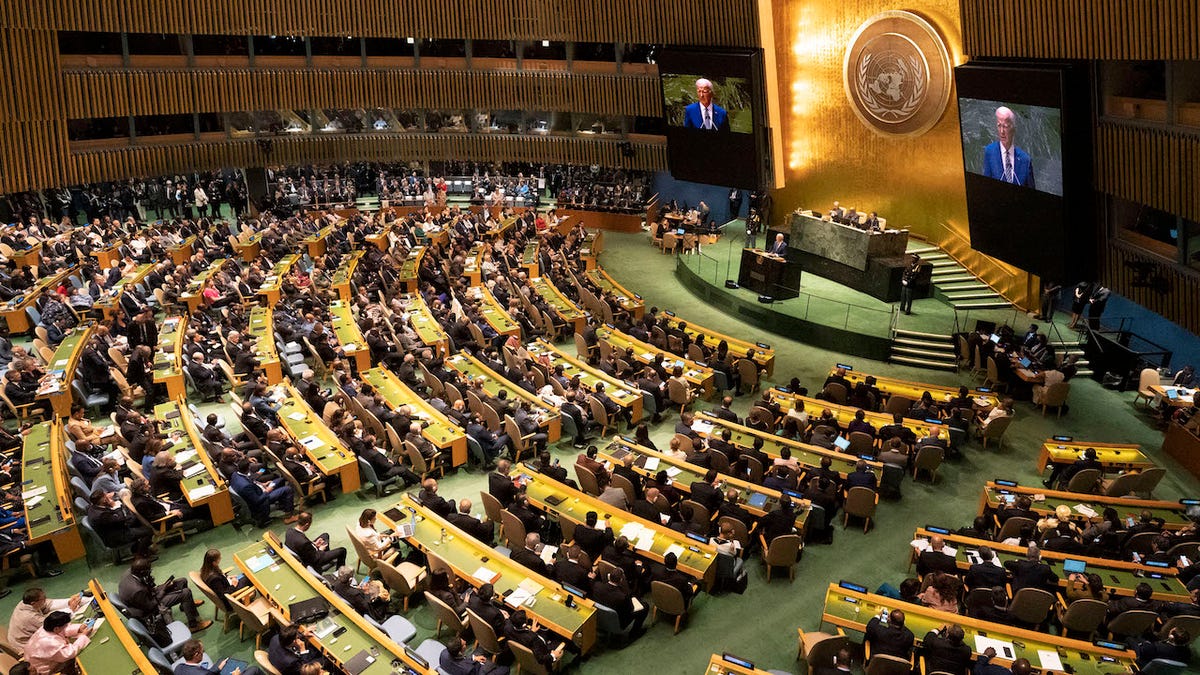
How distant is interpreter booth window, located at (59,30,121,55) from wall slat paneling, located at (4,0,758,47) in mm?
1605

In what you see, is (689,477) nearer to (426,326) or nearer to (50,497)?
(426,326)

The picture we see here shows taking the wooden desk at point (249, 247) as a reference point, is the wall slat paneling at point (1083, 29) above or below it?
above

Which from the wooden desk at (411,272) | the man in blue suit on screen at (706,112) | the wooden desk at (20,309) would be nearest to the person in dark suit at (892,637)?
the wooden desk at (411,272)

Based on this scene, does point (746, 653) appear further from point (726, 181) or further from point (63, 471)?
point (726, 181)

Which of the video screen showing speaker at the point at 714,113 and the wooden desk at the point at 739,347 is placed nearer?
the wooden desk at the point at 739,347

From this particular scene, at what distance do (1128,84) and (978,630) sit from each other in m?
10.8

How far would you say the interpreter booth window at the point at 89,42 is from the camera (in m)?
25.0

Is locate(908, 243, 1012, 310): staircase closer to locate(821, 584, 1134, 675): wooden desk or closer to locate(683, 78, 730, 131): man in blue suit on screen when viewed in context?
locate(683, 78, 730, 131): man in blue suit on screen

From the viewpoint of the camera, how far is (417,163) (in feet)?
112

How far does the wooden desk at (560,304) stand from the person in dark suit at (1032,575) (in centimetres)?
1114

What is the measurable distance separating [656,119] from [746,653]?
23303 mm

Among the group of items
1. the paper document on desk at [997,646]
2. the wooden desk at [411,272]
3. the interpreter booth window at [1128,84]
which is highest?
the interpreter booth window at [1128,84]

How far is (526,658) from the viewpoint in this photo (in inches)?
325

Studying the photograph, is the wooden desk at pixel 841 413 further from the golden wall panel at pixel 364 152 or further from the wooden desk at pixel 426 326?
the golden wall panel at pixel 364 152
